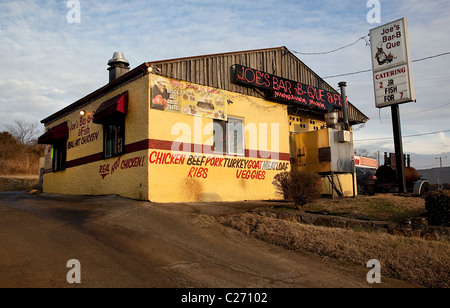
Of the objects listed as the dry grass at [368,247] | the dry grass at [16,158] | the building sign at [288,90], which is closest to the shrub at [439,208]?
the dry grass at [368,247]

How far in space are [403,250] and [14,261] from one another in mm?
6868

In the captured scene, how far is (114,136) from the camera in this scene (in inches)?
523

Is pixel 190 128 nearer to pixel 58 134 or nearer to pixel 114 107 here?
pixel 114 107

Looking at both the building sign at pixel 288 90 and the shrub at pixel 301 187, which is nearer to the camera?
the shrub at pixel 301 187

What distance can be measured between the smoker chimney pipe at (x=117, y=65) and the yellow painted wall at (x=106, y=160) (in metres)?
1.86

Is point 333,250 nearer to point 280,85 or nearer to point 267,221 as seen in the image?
point 267,221

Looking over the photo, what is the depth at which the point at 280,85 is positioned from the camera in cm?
1560

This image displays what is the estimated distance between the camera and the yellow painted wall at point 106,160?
1145 centimetres

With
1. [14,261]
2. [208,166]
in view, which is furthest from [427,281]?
[208,166]

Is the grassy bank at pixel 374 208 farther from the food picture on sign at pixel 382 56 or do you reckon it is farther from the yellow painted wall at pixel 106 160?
the food picture on sign at pixel 382 56

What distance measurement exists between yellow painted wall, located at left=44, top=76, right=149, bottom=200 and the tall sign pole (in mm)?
9765

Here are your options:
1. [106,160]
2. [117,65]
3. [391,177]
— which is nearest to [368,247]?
[106,160]

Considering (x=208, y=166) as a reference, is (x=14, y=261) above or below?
below

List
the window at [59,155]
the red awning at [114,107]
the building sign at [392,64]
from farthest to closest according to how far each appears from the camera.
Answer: the window at [59,155], the building sign at [392,64], the red awning at [114,107]
